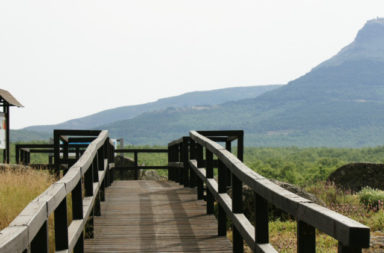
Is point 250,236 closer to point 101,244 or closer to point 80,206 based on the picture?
point 80,206

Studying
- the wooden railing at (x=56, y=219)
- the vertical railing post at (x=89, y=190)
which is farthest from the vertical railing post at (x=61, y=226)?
the vertical railing post at (x=89, y=190)

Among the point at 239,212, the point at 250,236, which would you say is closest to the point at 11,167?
the point at 239,212

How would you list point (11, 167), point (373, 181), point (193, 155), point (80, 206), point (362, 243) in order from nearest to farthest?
point (362, 243)
point (80, 206)
point (193, 155)
point (11, 167)
point (373, 181)

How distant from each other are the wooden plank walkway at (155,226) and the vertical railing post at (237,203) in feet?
1.59

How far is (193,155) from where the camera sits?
1015 cm

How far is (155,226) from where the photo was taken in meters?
7.12

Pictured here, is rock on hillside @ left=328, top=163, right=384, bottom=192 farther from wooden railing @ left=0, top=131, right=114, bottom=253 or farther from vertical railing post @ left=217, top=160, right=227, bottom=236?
wooden railing @ left=0, top=131, right=114, bottom=253

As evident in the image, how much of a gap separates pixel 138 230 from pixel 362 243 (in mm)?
4826

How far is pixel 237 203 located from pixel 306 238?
7.85 feet

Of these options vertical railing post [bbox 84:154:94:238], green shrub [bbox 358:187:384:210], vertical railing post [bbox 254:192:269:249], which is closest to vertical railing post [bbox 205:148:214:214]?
vertical railing post [bbox 84:154:94:238]

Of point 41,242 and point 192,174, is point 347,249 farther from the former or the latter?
point 192,174

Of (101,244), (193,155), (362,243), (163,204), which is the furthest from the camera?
(193,155)

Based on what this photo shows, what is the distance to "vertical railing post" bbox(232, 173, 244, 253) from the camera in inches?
210

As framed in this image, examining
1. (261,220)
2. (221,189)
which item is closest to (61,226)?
(261,220)
